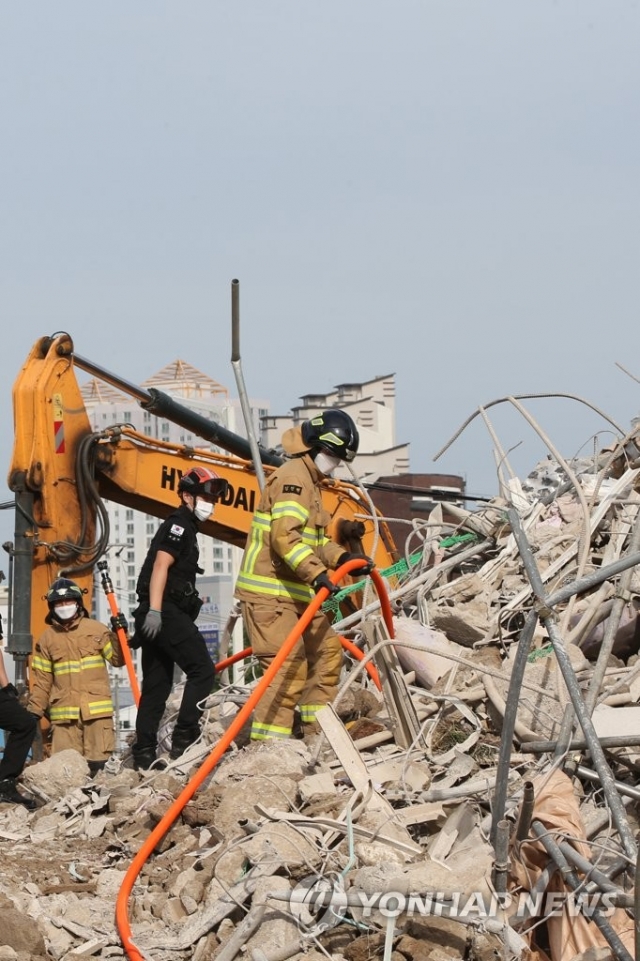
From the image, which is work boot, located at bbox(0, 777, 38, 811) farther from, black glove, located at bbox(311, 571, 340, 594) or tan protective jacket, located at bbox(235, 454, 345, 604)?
black glove, located at bbox(311, 571, 340, 594)

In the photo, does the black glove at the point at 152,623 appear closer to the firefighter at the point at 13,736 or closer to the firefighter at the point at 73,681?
the firefighter at the point at 13,736

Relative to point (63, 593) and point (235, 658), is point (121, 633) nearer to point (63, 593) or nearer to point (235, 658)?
point (63, 593)

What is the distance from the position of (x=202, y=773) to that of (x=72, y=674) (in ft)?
10.2

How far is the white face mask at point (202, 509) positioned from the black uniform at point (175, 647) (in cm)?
4

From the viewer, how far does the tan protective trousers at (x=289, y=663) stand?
27.1 feet

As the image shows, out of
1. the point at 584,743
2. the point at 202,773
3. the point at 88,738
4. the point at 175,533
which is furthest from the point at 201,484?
the point at 584,743

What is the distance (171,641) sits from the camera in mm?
9062

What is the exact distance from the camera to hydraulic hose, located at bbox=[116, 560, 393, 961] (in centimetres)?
631

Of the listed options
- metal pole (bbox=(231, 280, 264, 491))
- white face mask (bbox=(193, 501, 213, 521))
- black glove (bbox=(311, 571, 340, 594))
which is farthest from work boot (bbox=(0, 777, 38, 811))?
metal pole (bbox=(231, 280, 264, 491))

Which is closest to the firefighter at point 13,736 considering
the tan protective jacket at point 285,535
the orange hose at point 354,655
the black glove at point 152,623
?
the black glove at point 152,623

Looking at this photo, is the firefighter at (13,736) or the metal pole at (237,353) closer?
the firefighter at (13,736)

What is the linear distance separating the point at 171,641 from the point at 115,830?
141cm

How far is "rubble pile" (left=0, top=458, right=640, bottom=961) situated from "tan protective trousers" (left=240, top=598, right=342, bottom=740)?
0.18m

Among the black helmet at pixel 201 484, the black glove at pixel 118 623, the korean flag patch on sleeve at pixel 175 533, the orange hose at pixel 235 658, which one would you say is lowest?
the orange hose at pixel 235 658
